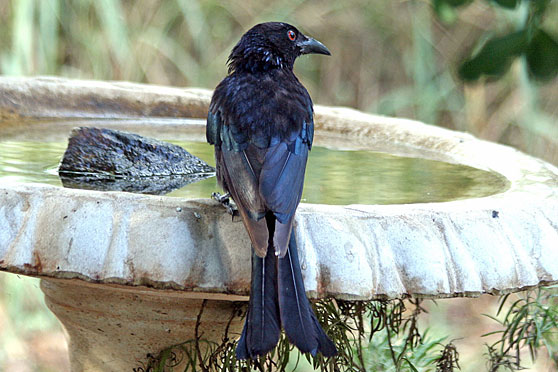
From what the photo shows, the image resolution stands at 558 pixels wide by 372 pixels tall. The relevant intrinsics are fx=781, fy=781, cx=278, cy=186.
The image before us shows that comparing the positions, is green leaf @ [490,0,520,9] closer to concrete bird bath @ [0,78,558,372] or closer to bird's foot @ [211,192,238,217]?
concrete bird bath @ [0,78,558,372]

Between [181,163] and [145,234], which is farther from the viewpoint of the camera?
[181,163]

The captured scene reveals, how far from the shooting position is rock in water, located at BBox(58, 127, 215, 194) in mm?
2457

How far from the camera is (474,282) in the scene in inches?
71.7

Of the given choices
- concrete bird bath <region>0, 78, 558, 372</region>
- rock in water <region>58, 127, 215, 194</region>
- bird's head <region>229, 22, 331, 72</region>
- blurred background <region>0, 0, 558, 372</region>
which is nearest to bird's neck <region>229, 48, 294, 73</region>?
bird's head <region>229, 22, 331, 72</region>

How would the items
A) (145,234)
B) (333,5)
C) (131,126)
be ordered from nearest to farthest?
(145,234) < (131,126) < (333,5)

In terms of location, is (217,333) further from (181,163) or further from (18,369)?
(18,369)

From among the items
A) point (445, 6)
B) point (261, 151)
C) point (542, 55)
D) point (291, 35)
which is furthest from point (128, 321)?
point (542, 55)

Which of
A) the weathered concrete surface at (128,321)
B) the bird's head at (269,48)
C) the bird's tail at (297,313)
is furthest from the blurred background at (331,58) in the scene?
the bird's tail at (297,313)

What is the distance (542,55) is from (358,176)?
0.97 meters

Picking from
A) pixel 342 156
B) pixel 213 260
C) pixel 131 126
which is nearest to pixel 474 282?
pixel 213 260

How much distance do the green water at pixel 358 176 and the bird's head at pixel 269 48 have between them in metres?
0.39

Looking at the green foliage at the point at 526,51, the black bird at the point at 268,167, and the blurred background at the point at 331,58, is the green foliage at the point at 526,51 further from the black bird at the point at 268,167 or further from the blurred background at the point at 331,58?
the blurred background at the point at 331,58

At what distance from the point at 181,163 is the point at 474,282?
3.70ft

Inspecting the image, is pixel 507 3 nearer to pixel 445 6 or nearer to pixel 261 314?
pixel 445 6
